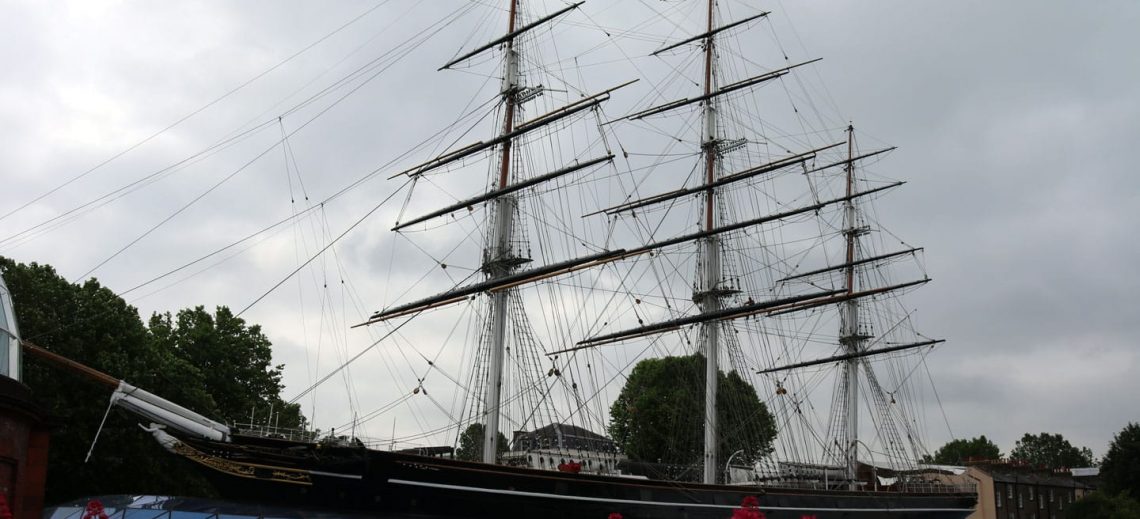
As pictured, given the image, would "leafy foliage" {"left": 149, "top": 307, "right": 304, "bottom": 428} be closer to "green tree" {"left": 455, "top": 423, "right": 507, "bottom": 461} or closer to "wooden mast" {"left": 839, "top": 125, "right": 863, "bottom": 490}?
"green tree" {"left": 455, "top": 423, "right": 507, "bottom": 461}

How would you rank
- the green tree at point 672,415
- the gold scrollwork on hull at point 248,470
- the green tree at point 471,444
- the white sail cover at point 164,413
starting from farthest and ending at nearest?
1. the green tree at point 672,415
2. the green tree at point 471,444
3. the gold scrollwork on hull at point 248,470
4. the white sail cover at point 164,413

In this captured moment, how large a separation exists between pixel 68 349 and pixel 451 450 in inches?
588

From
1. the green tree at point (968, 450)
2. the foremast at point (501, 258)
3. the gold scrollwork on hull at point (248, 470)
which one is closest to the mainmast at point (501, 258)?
the foremast at point (501, 258)

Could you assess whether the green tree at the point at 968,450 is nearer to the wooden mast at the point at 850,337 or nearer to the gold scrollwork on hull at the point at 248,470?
the wooden mast at the point at 850,337

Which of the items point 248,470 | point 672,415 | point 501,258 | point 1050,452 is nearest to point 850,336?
point 672,415

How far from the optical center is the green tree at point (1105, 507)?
52.0m

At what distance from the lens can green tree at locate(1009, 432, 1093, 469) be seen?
119 m

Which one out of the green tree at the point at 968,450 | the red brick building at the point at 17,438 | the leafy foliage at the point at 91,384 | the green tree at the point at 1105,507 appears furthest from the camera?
the green tree at the point at 968,450

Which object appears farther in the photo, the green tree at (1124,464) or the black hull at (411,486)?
the green tree at (1124,464)

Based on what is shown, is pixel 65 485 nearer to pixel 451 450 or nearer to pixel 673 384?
pixel 451 450

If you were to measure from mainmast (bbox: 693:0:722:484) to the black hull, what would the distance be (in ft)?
28.2

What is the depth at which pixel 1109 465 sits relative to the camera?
60.4 meters

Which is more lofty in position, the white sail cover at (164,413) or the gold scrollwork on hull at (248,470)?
the white sail cover at (164,413)

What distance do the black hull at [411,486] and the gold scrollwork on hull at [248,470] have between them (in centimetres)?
3
